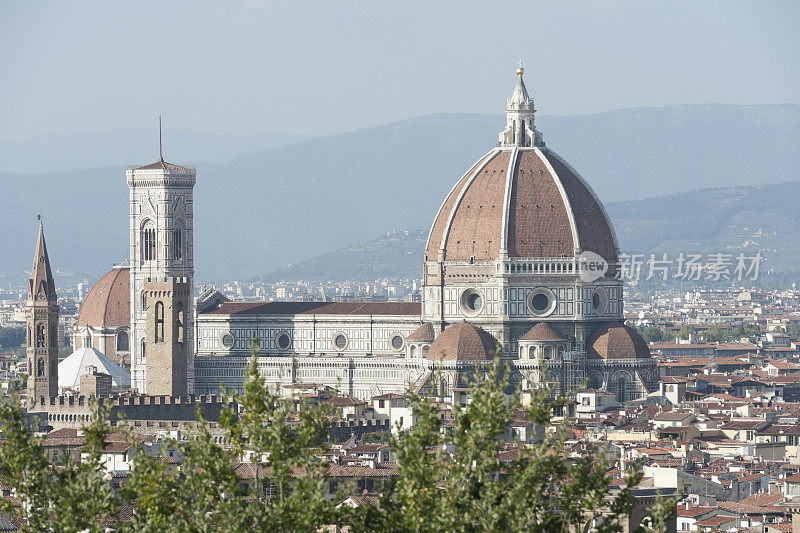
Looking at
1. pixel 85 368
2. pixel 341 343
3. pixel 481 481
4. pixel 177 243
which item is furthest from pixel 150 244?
pixel 481 481

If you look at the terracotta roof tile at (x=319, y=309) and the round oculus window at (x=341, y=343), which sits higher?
the terracotta roof tile at (x=319, y=309)

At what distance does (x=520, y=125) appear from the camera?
4737 inches

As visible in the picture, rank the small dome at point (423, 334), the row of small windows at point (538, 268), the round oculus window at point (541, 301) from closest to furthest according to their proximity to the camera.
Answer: the small dome at point (423, 334) < the row of small windows at point (538, 268) < the round oculus window at point (541, 301)

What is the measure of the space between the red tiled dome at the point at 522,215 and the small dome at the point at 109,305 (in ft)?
67.3

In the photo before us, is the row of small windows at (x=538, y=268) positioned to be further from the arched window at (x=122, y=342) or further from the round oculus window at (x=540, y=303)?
the arched window at (x=122, y=342)

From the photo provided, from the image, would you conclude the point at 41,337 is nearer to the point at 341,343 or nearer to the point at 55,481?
the point at 341,343

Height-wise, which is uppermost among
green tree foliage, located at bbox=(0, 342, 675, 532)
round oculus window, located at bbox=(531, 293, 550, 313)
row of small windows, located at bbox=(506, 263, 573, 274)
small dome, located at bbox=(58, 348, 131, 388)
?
row of small windows, located at bbox=(506, 263, 573, 274)

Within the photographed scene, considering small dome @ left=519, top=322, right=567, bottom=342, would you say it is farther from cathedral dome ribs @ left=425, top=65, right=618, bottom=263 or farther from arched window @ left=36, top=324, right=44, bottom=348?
arched window @ left=36, top=324, right=44, bottom=348

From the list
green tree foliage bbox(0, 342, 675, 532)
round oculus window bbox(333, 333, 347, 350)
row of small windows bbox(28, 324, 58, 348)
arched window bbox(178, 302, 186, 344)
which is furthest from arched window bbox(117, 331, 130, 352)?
green tree foliage bbox(0, 342, 675, 532)

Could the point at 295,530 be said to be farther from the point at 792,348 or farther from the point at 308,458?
the point at 792,348

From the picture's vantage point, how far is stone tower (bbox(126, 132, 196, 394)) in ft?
392

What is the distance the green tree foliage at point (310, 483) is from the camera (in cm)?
3092

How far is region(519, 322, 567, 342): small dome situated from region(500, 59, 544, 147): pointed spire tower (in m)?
11.3

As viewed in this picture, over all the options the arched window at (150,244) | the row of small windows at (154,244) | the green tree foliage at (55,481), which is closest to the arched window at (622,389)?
the row of small windows at (154,244)
